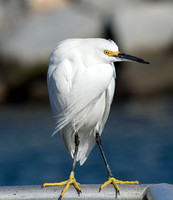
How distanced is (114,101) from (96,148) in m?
1.72

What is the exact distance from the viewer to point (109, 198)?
1808 mm

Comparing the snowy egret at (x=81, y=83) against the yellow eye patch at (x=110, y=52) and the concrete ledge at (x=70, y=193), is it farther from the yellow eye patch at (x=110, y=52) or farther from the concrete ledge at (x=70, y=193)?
the concrete ledge at (x=70, y=193)

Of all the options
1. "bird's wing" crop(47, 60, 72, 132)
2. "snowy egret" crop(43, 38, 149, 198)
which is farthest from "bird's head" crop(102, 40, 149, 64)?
"bird's wing" crop(47, 60, 72, 132)

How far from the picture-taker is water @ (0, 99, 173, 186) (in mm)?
5508

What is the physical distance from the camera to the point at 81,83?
253cm

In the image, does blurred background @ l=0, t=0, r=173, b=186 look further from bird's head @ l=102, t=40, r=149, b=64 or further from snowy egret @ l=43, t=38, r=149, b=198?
bird's head @ l=102, t=40, r=149, b=64

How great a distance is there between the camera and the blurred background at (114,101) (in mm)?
5770

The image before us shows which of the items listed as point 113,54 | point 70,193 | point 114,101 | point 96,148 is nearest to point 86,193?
point 70,193

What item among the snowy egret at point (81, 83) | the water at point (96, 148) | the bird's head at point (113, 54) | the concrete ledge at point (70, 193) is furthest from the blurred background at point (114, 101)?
the concrete ledge at point (70, 193)

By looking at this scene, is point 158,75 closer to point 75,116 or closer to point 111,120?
point 111,120

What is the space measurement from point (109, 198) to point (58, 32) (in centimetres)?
697

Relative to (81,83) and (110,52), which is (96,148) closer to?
(81,83)

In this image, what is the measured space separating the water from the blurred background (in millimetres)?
12

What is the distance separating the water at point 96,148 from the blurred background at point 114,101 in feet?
0.04
